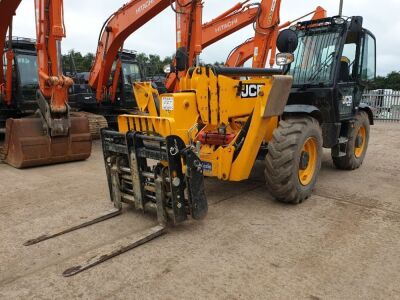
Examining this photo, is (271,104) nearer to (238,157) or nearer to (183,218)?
(238,157)

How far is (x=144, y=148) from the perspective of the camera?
3.88 metres

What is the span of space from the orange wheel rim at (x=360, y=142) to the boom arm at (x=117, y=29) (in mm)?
4439

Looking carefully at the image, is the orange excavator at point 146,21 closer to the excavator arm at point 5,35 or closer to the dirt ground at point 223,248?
the excavator arm at point 5,35

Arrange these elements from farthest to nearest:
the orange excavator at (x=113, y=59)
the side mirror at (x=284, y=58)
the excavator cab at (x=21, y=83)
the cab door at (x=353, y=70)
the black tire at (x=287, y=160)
Result: the excavator cab at (x=21, y=83)
the cab door at (x=353, y=70)
the side mirror at (x=284, y=58)
the black tire at (x=287, y=160)
the orange excavator at (x=113, y=59)

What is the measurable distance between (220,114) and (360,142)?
3.76 metres

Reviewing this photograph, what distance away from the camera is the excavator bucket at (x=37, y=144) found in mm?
6676

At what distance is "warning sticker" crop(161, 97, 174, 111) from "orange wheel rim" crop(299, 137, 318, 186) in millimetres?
1792

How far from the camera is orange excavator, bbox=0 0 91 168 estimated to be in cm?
659

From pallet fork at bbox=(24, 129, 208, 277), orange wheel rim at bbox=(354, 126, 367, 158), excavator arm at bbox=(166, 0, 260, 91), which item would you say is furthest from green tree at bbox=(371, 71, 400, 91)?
pallet fork at bbox=(24, 129, 208, 277)

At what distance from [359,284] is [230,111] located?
232 centimetres

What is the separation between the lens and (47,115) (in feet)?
22.2

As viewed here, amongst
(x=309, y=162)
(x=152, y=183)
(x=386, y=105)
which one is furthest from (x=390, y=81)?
(x=152, y=183)

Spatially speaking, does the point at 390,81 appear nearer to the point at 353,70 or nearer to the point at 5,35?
the point at 353,70

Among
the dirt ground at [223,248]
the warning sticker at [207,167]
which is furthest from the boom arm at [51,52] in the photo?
the warning sticker at [207,167]
